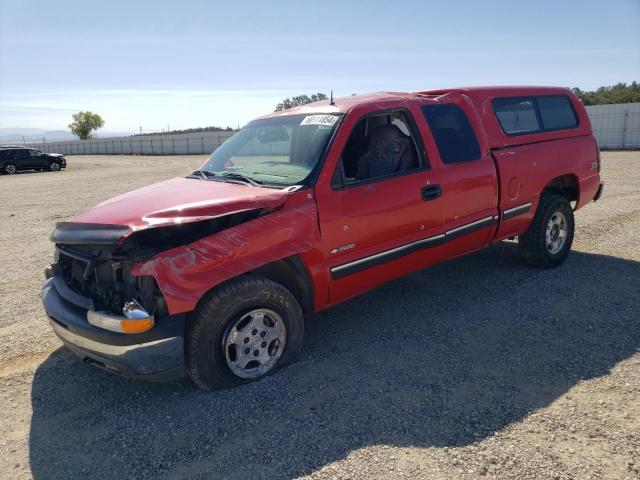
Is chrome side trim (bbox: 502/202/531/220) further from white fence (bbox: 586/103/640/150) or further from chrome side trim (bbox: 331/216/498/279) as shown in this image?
white fence (bbox: 586/103/640/150)

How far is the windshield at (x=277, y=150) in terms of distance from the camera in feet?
12.9

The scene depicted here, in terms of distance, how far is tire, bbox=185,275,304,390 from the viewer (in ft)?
10.7

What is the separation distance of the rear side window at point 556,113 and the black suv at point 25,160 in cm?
3099

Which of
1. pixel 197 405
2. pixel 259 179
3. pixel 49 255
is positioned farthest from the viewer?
pixel 49 255

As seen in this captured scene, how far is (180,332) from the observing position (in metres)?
3.18

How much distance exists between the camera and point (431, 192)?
4371mm

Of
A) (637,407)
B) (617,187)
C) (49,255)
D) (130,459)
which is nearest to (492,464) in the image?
(637,407)

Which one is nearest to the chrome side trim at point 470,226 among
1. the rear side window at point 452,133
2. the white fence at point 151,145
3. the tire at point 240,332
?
the rear side window at point 452,133

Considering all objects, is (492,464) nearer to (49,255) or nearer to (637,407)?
(637,407)

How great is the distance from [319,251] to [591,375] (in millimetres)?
2130

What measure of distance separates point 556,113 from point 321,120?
10.9ft

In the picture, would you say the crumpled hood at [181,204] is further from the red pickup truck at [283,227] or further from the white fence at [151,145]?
the white fence at [151,145]

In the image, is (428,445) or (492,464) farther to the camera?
(428,445)

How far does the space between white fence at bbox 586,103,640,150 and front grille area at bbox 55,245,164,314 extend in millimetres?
26799
